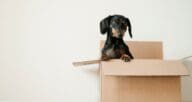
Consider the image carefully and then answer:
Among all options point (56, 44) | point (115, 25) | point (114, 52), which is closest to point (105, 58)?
point (114, 52)

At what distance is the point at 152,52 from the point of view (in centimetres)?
148

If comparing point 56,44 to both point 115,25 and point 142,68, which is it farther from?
point 142,68

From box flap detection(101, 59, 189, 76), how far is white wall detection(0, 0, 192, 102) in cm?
51

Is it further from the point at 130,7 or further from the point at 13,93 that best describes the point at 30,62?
the point at 130,7

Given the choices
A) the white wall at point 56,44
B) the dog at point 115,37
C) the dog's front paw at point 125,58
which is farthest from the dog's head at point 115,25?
the white wall at point 56,44

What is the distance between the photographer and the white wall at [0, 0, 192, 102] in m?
1.61

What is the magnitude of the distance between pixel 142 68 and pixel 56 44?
0.70m

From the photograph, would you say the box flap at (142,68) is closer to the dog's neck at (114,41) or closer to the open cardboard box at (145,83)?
the open cardboard box at (145,83)

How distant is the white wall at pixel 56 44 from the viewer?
1.61 meters

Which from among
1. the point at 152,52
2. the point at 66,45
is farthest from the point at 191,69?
the point at 66,45

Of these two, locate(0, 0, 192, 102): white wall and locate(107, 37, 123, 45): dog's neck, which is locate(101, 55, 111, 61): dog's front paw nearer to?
locate(107, 37, 123, 45): dog's neck

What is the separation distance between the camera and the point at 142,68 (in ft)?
3.69

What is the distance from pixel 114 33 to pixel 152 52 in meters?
0.33

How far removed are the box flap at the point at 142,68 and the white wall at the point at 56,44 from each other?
1.68 feet
